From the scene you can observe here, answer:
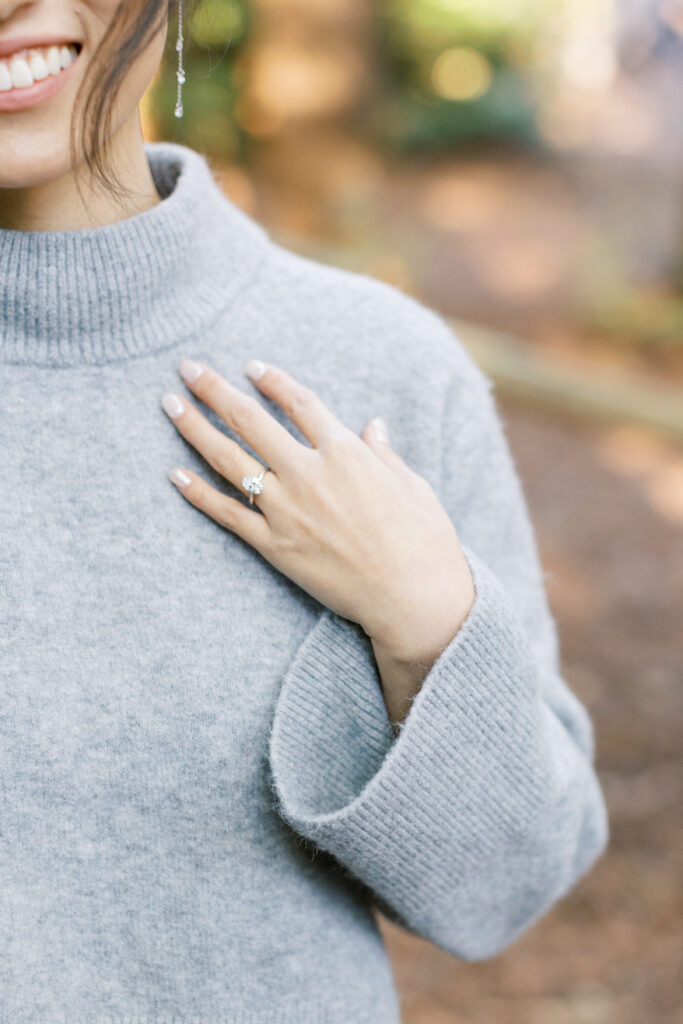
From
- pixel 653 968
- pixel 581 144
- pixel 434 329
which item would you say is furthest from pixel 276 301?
pixel 581 144

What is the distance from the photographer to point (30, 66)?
888 mm

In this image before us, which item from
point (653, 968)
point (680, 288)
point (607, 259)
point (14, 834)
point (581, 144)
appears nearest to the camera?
point (14, 834)

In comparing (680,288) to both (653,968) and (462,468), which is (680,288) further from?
(462,468)

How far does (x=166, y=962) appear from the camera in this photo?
101 cm

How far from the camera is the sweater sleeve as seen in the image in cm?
100

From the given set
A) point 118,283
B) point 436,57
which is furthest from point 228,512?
point 436,57

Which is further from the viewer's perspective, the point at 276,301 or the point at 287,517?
the point at 276,301

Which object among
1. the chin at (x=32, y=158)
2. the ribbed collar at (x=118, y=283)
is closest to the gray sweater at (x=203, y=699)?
the ribbed collar at (x=118, y=283)

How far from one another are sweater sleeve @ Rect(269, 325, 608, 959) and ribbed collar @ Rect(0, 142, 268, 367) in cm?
31

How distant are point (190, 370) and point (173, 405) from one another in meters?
0.04

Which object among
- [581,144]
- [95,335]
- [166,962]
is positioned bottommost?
[581,144]

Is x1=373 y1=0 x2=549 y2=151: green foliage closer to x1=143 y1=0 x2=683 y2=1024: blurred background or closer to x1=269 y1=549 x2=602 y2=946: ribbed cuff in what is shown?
x1=143 y1=0 x2=683 y2=1024: blurred background

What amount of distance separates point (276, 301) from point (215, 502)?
0.88 feet

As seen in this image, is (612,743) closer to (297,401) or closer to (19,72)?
(297,401)
